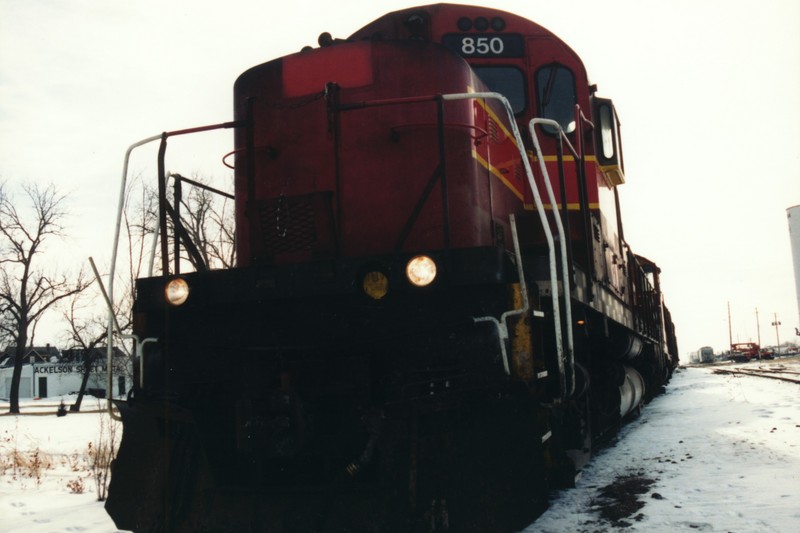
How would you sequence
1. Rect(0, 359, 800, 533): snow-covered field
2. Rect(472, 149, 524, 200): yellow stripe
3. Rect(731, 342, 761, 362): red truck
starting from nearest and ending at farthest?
Rect(0, 359, 800, 533): snow-covered field → Rect(472, 149, 524, 200): yellow stripe → Rect(731, 342, 761, 362): red truck

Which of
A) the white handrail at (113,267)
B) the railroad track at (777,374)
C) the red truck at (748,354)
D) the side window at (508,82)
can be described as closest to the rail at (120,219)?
the white handrail at (113,267)

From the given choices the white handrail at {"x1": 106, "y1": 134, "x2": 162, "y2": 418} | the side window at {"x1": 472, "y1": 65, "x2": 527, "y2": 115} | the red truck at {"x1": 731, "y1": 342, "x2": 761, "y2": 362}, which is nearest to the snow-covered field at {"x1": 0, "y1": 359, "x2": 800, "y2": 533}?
the white handrail at {"x1": 106, "y1": 134, "x2": 162, "y2": 418}

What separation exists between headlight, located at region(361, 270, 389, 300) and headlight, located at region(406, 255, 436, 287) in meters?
0.14

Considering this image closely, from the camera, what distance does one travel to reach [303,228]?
417 centimetres

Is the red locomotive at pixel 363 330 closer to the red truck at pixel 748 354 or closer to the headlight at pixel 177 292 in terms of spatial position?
the headlight at pixel 177 292

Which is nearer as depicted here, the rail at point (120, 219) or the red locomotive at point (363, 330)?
the red locomotive at point (363, 330)

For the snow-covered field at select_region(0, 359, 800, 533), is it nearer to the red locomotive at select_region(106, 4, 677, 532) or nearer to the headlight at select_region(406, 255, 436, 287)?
the red locomotive at select_region(106, 4, 677, 532)

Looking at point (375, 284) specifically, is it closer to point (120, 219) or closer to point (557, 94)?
point (120, 219)

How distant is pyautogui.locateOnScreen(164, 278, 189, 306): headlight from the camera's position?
3918 mm

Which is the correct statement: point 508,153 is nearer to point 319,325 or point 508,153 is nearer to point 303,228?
point 303,228

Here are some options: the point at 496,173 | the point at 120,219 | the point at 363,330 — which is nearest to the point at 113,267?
the point at 120,219

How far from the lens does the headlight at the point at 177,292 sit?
154 inches

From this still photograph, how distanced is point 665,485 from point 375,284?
307cm

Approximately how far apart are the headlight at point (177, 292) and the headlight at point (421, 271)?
4.30 feet
